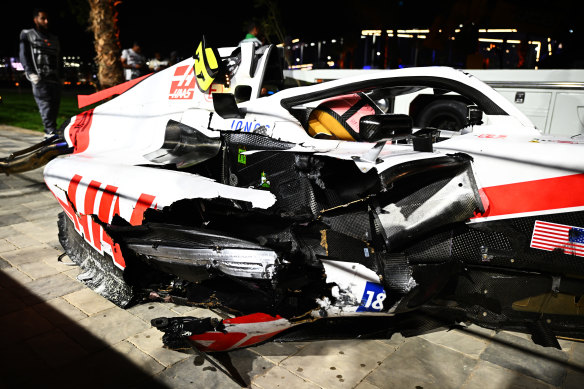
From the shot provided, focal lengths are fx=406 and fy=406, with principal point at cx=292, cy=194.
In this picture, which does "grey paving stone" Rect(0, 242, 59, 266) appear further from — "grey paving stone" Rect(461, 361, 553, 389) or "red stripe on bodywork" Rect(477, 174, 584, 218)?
"red stripe on bodywork" Rect(477, 174, 584, 218)

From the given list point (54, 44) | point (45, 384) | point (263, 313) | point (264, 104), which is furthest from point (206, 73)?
point (54, 44)

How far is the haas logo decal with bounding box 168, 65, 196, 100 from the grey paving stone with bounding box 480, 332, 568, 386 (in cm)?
291

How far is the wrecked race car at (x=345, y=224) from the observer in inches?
76.7

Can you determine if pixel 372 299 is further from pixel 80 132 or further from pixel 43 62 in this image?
pixel 43 62

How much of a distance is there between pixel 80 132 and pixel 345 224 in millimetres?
2869

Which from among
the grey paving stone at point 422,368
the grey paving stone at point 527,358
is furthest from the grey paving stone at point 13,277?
the grey paving stone at point 527,358

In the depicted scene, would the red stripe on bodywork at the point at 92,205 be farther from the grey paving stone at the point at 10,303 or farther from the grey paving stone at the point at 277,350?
the grey paving stone at the point at 277,350

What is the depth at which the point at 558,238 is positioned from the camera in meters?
1.87

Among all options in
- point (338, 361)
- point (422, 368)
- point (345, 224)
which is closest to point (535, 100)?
point (345, 224)

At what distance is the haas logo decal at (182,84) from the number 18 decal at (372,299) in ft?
7.58

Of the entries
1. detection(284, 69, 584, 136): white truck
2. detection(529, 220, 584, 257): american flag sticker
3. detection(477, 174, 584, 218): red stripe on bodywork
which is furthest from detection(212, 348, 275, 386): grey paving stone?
detection(284, 69, 584, 136): white truck

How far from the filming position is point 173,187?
2.39 metres

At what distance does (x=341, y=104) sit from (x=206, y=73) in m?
1.17

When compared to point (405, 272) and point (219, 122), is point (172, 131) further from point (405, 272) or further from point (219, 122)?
point (405, 272)
